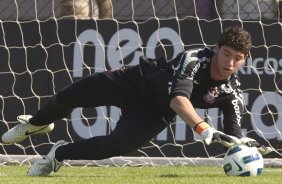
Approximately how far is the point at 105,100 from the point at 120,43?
208 cm

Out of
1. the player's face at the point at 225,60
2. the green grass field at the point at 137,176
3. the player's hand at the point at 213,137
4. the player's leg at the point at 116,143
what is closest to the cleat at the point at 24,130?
the green grass field at the point at 137,176

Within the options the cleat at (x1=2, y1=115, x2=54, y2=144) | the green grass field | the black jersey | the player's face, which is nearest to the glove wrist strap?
the black jersey

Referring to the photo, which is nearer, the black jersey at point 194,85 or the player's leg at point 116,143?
the black jersey at point 194,85

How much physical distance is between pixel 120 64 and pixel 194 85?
7.87 ft

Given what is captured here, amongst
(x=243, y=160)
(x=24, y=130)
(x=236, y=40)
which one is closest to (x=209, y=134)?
(x=243, y=160)

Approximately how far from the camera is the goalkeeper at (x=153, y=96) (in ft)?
21.8

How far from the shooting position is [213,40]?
9.06 meters

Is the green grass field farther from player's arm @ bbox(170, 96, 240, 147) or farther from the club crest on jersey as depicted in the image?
the club crest on jersey

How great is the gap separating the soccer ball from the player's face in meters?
0.57

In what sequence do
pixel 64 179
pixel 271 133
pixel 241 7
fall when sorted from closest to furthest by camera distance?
pixel 64 179 → pixel 271 133 → pixel 241 7

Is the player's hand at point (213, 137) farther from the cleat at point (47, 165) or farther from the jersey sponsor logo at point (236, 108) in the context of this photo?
the cleat at point (47, 165)

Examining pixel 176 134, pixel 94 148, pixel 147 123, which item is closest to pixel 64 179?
pixel 94 148

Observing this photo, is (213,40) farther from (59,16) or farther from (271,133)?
(59,16)

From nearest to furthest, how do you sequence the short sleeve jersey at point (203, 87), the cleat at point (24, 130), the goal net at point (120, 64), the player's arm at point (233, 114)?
the short sleeve jersey at point (203, 87), the player's arm at point (233, 114), the cleat at point (24, 130), the goal net at point (120, 64)
